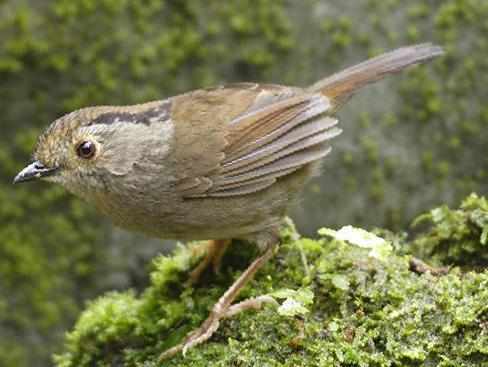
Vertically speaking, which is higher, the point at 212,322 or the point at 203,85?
the point at 203,85

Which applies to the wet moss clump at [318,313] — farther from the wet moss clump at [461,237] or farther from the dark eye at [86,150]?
the dark eye at [86,150]

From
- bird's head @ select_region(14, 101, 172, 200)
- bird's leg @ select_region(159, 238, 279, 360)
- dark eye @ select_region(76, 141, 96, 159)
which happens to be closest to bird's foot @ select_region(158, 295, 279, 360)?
bird's leg @ select_region(159, 238, 279, 360)

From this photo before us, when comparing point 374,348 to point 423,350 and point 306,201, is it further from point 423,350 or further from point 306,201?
point 306,201

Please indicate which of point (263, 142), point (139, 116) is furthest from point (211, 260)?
point (139, 116)

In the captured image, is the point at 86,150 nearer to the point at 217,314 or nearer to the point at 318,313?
the point at 217,314

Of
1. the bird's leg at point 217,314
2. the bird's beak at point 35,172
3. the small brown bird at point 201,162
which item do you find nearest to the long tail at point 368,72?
the small brown bird at point 201,162

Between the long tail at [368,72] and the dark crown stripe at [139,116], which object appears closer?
the dark crown stripe at [139,116]
